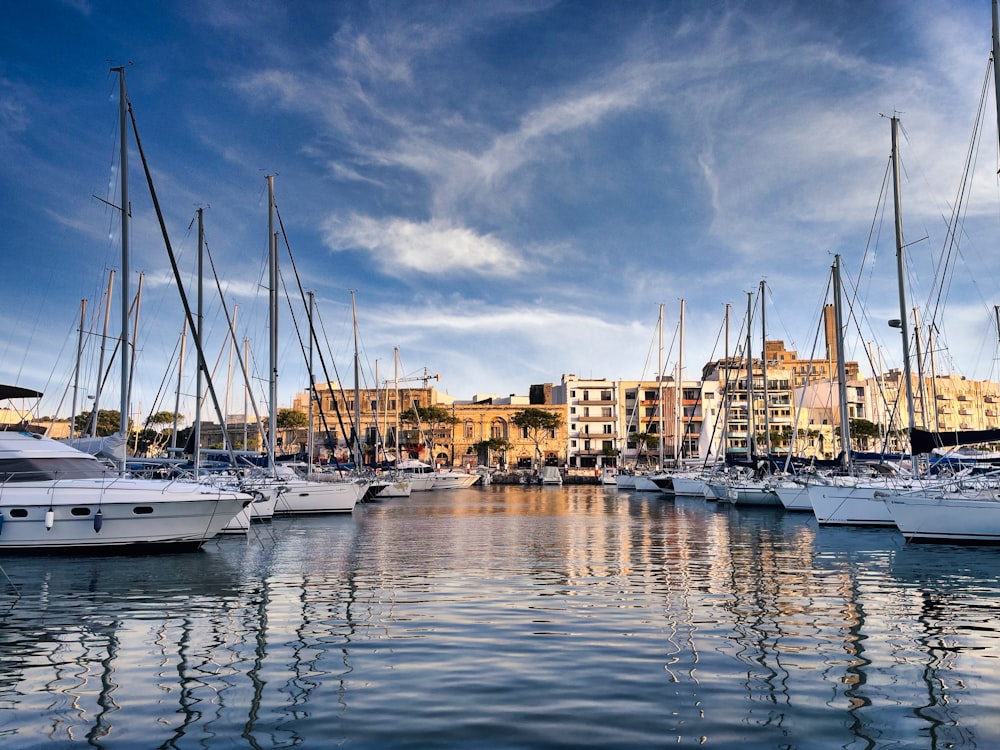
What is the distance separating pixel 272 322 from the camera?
132 feet

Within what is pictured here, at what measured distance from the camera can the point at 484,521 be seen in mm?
37750

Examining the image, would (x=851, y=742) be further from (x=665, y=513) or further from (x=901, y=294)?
(x=665, y=513)

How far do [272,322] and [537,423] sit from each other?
258 ft

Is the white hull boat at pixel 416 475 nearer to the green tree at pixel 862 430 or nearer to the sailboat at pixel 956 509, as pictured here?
the sailboat at pixel 956 509

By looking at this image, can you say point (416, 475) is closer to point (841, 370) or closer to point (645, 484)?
point (645, 484)

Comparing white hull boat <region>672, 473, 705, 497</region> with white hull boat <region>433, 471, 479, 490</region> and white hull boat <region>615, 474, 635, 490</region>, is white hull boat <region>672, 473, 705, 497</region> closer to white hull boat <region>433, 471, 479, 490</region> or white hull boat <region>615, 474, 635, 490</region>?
white hull boat <region>615, 474, 635, 490</region>

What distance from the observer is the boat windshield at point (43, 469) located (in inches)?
882

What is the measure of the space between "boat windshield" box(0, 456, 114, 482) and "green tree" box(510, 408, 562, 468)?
93.9m

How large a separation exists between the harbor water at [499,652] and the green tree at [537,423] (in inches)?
3671

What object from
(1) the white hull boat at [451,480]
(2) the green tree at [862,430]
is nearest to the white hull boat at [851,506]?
(1) the white hull boat at [451,480]

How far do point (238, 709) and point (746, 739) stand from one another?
509 centimetres

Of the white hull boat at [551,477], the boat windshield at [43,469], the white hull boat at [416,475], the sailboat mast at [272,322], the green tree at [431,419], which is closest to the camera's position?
the boat windshield at [43,469]

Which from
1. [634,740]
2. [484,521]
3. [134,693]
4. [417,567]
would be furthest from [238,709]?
[484,521]

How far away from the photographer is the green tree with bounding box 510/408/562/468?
381 ft
